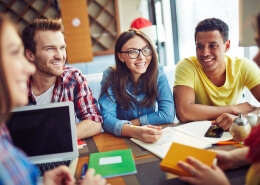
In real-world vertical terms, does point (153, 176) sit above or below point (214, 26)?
below

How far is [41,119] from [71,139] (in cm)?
10

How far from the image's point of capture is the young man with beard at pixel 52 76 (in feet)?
3.36

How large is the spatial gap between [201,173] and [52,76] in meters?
0.71

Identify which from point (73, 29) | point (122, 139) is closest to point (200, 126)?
point (122, 139)

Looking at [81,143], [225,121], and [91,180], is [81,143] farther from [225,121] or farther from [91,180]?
[225,121]

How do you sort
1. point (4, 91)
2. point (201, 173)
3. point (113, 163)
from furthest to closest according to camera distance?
point (113, 163)
point (201, 173)
point (4, 91)

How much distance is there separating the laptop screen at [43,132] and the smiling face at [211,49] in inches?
25.1

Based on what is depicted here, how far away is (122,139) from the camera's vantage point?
88 centimetres

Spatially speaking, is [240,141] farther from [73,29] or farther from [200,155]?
[73,29]

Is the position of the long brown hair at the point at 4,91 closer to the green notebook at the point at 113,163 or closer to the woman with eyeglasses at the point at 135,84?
the green notebook at the point at 113,163

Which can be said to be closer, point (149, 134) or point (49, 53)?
point (149, 134)

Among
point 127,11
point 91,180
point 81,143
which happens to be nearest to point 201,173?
point 91,180

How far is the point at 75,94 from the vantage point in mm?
1041

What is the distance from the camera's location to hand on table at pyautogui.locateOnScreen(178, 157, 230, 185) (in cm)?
53
